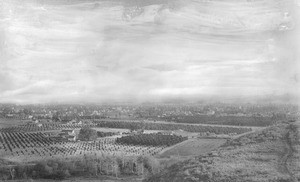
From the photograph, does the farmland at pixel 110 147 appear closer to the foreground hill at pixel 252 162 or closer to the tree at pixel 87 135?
the tree at pixel 87 135

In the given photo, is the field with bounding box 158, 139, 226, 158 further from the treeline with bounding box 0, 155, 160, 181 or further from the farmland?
the treeline with bounding box 0, 155, 160, 181

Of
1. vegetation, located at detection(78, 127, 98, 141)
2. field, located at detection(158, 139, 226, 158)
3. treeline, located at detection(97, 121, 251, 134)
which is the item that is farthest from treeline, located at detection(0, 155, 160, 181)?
treeline, located at detection(97, 121, 251, 134)

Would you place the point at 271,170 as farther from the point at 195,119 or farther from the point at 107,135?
the point at 195,119

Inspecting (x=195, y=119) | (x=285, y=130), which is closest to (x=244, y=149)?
(x=285, y=130)

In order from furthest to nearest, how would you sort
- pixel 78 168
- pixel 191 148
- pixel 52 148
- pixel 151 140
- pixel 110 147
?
1. pixel 151 140
2. pixel 110 147
3. pixel 191 148
4. pixel 52 148
5. pixel 78 168

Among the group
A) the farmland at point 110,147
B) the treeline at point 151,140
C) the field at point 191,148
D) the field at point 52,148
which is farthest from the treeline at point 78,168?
the treeline at point 151,140

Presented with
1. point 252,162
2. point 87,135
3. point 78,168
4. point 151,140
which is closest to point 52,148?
point 87,135

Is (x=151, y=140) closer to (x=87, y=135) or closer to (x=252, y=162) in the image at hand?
(x=87, y=135)
